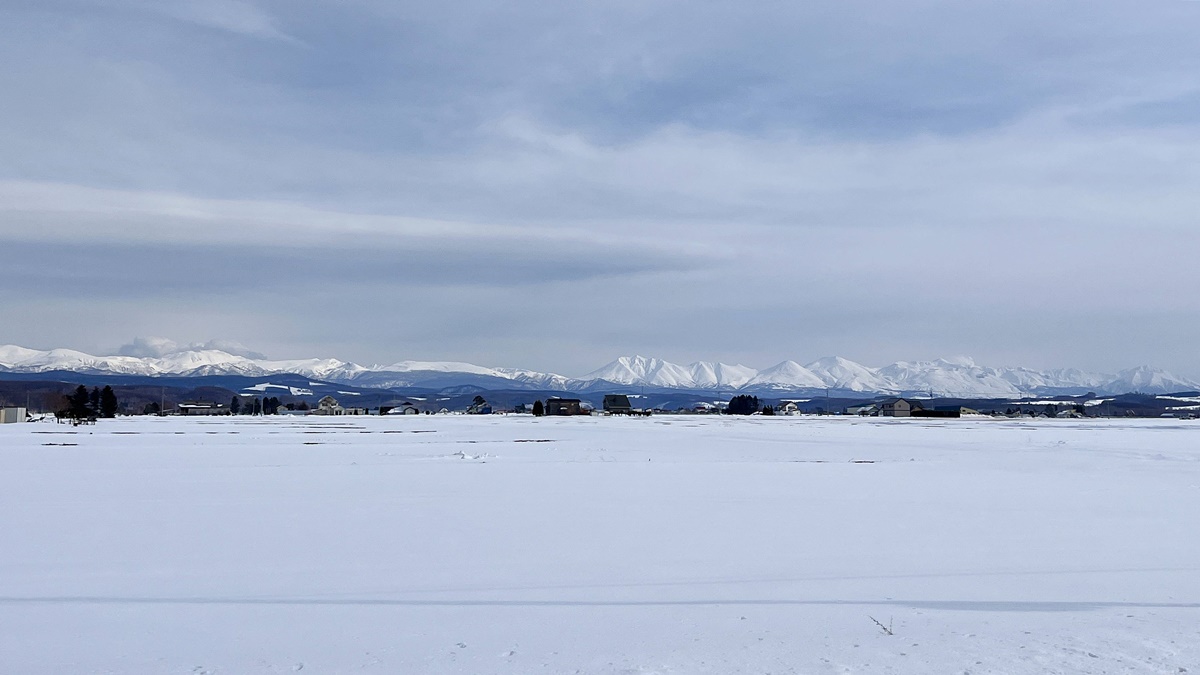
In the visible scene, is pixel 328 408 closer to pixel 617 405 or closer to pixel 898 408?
pixel 617 405

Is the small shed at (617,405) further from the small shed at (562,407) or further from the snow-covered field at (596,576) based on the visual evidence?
the snow-covered field at (596,576)

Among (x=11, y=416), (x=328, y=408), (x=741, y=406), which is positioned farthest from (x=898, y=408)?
(x=11, y=416)

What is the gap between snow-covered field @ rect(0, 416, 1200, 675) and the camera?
23.7 ft

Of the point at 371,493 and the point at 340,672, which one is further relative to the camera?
the point at 371,493

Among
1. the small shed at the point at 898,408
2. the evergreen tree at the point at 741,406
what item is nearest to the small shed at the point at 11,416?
the evergreen tree at the point at 741,406

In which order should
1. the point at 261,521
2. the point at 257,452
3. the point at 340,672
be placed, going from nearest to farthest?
the point at 340,672
the point at 261,521
the point at 257,452

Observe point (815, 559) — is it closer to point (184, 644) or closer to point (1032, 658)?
point (1032, 658)

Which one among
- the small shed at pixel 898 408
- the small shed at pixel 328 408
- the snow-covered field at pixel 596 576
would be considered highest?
the small shed at pixel 898 408

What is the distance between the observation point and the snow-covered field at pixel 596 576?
7234 millimetres

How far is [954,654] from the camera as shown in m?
7.22

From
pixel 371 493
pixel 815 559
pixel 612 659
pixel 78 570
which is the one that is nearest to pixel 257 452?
pixel 371 493

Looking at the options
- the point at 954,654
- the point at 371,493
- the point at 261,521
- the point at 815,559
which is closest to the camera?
the point at 954,654

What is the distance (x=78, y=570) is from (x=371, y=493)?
8163 mm

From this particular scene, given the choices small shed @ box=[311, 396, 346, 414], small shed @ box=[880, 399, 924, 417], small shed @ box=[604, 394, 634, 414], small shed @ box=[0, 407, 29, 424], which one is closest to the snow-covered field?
small shed @ box=[0, 407, 29, 424]
